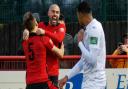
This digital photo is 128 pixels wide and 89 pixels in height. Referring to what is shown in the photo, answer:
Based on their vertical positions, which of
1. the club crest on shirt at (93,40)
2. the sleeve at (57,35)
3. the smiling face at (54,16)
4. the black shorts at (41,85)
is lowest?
the black shorts at (41,85)

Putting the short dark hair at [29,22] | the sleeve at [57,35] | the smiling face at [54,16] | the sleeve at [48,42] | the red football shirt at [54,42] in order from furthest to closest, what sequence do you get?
1. the smiling face at [54,16]
2. the red football shirt at [54,42]
3. the sleeve at [57,35]
4. the sleeve at [48,42]
5. the short dark hair at [29,22]

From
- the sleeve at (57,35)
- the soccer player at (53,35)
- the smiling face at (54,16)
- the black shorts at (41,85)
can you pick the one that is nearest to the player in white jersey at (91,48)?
the black shorts at (41,85)

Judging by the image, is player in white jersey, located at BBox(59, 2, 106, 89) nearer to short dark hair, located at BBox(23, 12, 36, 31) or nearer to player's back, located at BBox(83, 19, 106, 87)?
player's back, located at BBox(83, 19, 106, 87)

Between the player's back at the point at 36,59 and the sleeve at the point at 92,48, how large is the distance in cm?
142

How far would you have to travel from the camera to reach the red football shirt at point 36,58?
24.8 feet

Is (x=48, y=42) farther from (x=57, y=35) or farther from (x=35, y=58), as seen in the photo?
(x=57, y=35)

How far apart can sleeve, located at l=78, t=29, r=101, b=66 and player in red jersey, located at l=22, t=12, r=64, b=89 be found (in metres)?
1.43

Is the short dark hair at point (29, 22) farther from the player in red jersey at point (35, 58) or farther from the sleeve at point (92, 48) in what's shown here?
the sleeve at point (92, 48)

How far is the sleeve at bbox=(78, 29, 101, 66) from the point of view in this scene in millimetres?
6172

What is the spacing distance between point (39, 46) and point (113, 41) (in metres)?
4.64

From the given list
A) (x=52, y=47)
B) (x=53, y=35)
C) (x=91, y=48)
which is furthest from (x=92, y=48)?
(x=53, y=35)

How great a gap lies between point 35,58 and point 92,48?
156 cm

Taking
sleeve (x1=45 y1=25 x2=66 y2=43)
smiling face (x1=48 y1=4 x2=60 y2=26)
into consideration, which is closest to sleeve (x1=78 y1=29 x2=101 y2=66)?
sleeve (x1=45 y1=25 x2=66 y2=43)

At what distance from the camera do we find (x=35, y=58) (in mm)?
7562
